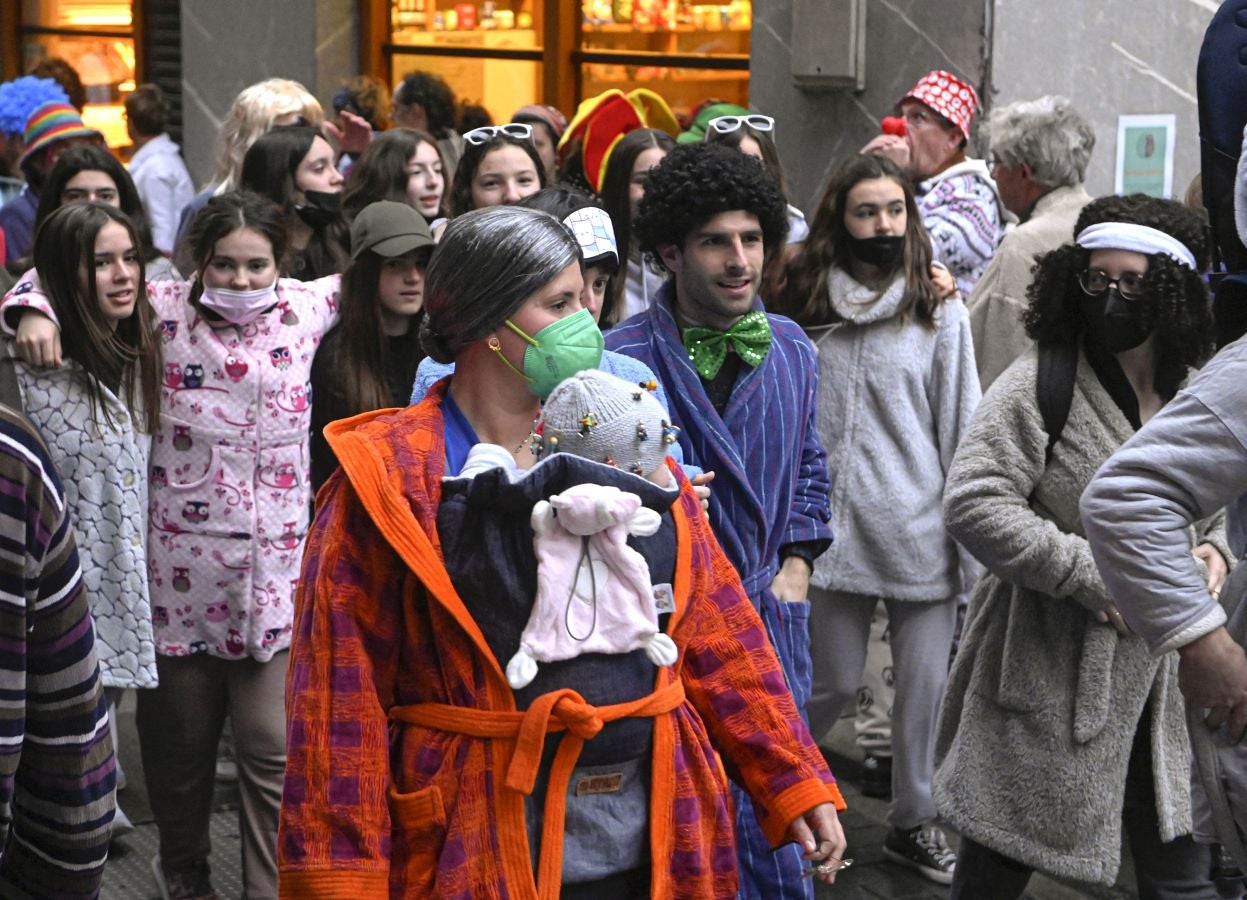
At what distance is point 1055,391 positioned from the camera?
4613mm

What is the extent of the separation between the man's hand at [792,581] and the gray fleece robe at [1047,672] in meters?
0.43

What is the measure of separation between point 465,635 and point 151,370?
260 cm

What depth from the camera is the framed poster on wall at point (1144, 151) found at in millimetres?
9555

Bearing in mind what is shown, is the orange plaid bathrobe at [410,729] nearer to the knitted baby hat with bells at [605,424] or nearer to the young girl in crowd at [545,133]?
the knitted baby hat with bells at [605,424]

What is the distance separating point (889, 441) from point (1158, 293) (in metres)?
1.55

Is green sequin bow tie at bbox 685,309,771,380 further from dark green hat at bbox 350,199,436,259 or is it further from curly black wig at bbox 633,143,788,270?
dark green hat at bbox 350,199,436,259

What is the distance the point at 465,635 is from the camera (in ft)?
9.72

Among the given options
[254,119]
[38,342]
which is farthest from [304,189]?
[38,342]

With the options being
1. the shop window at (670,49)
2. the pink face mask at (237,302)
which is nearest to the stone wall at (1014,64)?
the shop window at (670,49)

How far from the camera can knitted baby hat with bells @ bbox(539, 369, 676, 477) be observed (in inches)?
118

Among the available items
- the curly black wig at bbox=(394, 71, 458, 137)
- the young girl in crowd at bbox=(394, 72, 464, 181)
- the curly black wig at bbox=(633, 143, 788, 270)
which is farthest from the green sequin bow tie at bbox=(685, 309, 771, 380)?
the curly black wig at bbox=(394, 71, 458, 137)

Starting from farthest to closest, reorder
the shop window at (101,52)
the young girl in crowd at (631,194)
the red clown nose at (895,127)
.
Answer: the shop window at (101,52)
the red clown nose at (895,127)
the young girl in crowd at (631,194)

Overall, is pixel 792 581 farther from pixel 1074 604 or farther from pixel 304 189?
pixel 304 189

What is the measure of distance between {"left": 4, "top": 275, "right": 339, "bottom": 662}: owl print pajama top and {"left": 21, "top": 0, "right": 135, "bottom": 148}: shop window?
32.4 ft
